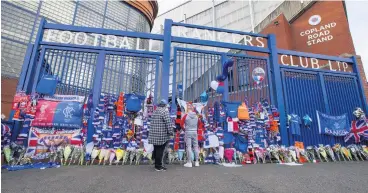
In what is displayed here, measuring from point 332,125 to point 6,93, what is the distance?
13730 millimetres

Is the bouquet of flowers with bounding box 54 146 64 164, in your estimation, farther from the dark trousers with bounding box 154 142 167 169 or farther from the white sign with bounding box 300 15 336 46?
the white sign with bounding box 300 15 336 46

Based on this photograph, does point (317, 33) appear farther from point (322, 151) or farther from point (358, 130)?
point (322, 151)

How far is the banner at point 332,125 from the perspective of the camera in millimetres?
7699

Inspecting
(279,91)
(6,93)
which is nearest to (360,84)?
(279,91)

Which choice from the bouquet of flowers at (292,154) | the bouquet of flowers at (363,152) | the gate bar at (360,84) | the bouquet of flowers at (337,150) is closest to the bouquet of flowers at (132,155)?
the bouquet of flowers at (292,154)

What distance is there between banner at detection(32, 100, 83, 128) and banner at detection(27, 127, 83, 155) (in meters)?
0.20

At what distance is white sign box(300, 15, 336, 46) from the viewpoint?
12062 mm

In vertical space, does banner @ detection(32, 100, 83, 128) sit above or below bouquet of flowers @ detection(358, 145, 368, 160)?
above

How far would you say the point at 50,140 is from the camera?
5.82 metres

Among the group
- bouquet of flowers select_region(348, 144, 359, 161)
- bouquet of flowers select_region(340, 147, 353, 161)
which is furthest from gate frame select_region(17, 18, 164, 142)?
bouquet of flowers select_region(348, 144, 359, 161)

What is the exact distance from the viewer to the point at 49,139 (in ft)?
19.1

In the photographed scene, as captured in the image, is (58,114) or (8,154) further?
(58,114)

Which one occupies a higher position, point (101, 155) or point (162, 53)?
point (162, 53)

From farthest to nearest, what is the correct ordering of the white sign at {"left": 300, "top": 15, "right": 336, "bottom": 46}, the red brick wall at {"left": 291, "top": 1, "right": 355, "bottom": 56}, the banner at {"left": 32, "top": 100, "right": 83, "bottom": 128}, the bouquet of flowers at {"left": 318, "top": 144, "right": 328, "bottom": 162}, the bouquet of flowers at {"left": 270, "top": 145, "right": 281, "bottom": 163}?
1. the white sign at {"left": 300, "top": 15, "right": 336, "bottom": 46}
2. the red brick wall at {"left": 291, "top": 1, "right": 355, "bottom": 56}
3. the bouquet of flowers at {"left": 318, "top": 144, "right": 328, "bottom": 162}
4. the bouquet of flowers at {"left": 270, "top": 145, "right": 281, "bottom": 163}
5. the banner at {"left": 32, "top": 100, "right": 83, "bottom": 128}
